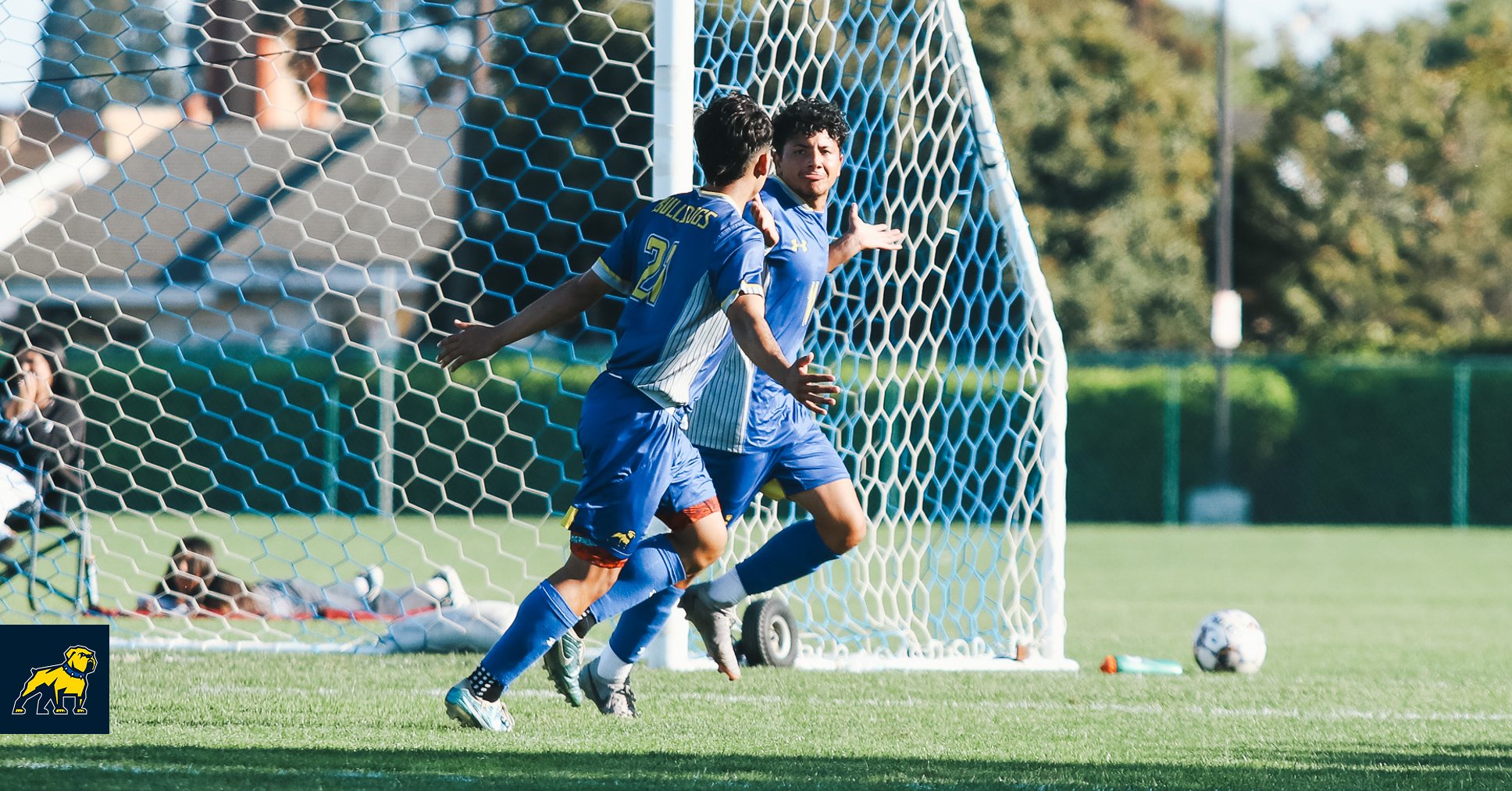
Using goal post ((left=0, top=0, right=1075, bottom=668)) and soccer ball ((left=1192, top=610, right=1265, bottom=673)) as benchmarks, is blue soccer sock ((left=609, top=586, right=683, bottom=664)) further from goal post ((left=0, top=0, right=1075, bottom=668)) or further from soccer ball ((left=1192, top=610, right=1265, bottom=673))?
soccer ball ((left=1192, top=610, right=1265, bottom=673))

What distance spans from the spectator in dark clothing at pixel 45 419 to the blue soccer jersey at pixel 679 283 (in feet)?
13.8

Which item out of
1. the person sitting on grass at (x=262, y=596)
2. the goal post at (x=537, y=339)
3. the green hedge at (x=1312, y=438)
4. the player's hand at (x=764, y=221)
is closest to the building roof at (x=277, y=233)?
the goal post at (x=537, y=339)

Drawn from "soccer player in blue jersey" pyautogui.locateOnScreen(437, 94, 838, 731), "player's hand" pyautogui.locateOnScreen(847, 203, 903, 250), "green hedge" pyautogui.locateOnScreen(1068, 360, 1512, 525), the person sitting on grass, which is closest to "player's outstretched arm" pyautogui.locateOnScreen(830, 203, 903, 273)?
"player's hand" pyautogui.locateOnScreen(847, 203, 903, 250)

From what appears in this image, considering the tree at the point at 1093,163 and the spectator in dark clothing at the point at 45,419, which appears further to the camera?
the tree at the point at 1093,163

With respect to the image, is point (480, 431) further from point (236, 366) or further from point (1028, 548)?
point (1028, 548)

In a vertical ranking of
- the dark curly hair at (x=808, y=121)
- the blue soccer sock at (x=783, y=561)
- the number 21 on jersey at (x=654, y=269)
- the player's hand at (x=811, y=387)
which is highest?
the dark curly hair at (x=808, y=121)

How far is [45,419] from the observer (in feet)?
24.8

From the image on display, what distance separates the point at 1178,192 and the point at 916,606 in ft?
87.1

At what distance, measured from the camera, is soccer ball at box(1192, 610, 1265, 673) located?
20.7ft

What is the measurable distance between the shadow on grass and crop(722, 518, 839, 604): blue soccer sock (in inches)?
55.1

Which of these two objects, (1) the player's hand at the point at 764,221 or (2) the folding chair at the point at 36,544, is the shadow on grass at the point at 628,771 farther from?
(2) the folding chair at the point at 36,544

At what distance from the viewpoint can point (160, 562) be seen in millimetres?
10992

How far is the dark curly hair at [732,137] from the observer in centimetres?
440

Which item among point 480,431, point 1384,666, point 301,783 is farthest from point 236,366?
point 301,783
